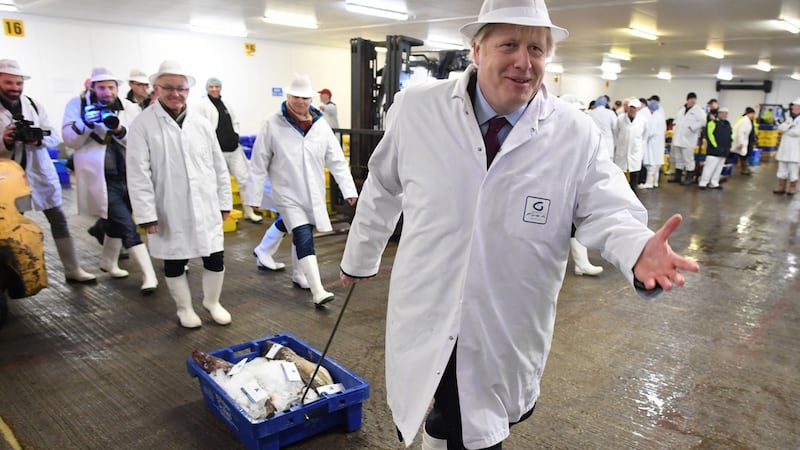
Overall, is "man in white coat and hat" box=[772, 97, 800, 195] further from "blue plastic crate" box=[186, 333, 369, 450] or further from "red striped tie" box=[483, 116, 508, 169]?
"red striped tie" box=[483, 116, 508, 169]

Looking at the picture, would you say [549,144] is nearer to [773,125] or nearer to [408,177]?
[408,177]

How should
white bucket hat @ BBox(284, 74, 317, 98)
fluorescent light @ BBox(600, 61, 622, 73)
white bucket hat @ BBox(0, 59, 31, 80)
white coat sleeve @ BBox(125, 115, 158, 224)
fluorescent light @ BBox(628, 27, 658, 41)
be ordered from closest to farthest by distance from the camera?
1. white coat sleeve @ BBox(125, 115, 158, 224)
2. white bucket hat @ BBox(0, 59, 31, 80)
3. white bucket hat @ BBox(284, 74, 317, 98)
4. fluorescent light @ BBox(628, 27, 658, 41)
5. fluorescent light @ BBox(600, 61, 622, 73)

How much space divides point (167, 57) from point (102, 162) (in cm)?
960

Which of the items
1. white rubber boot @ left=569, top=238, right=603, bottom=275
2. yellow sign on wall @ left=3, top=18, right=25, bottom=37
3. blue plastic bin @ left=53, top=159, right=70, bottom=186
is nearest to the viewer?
white rubber boot @ left=569, top=238, right=603, bottom=275

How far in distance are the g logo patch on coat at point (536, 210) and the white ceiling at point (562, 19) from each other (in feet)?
27.2

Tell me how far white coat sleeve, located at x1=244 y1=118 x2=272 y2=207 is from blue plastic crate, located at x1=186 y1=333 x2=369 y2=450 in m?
1.81

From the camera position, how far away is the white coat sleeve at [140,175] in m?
3.62

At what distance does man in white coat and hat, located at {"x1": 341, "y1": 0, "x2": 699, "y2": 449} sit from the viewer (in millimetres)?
1575

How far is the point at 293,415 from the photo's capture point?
246 centimetres

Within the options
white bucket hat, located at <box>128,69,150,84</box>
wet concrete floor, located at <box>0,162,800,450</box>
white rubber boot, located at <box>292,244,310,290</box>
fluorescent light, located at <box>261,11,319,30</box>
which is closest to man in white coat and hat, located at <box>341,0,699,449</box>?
wet concrete floor, located at <box>0,162,800,450</box>

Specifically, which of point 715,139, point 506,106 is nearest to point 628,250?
point 506,106

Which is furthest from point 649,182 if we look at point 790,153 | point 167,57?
point 167,57

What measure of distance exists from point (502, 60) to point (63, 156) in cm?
1261

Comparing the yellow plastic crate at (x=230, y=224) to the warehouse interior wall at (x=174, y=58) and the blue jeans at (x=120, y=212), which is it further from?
the warehouse interior wall at (x=174, y=58)
